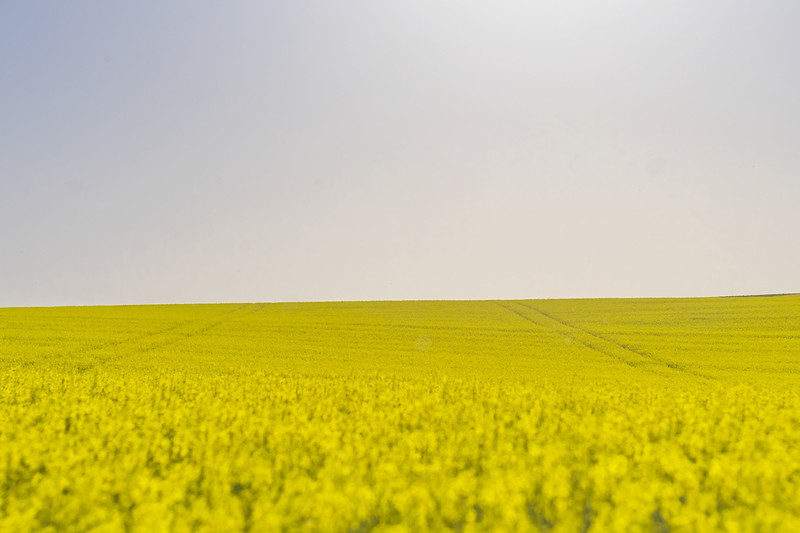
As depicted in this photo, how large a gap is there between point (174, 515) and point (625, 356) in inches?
711

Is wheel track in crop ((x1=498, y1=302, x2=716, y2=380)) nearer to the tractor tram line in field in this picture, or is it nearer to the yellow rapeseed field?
the tractor tram line in field

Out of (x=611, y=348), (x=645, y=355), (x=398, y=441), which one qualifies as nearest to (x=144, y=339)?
(x=398, y=441)

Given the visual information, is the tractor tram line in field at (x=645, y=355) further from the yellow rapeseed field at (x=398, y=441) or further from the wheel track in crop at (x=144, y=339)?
the wheel track in crop at (x=144, y=339)

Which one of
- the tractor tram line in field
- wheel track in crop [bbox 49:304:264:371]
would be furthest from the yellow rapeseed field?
wheel track in crop [bbox 49:304:264:371]

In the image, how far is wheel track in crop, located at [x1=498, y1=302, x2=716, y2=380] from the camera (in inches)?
668

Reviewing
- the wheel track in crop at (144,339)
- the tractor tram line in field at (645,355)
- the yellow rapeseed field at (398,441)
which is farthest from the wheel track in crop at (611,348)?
the wheel track in crop at (144,339)

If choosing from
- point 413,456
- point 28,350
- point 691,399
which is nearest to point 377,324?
point 28,350

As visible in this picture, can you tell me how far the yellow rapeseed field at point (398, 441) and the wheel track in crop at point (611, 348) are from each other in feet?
0.67

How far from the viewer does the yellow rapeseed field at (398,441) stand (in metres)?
4.39

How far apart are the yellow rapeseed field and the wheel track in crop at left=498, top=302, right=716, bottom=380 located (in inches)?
8.0

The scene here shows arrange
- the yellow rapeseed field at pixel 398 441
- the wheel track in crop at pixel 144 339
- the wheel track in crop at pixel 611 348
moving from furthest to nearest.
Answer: the wheel track in crop at pixel 144 339 < the wheel track in crop at pixel 611 348 < the yellow rapeseed field at pixel 398 441

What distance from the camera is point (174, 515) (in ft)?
14.3

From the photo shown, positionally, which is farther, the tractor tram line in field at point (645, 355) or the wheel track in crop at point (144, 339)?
the wheel track in crop at point (144, 339)

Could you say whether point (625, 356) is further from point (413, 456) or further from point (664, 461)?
point (413, 456)
